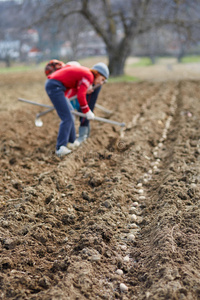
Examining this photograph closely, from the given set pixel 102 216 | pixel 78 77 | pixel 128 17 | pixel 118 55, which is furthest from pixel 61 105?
pixel 118 55

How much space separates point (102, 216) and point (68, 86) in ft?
8.52

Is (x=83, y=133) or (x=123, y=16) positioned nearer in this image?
(x=83, y=133)

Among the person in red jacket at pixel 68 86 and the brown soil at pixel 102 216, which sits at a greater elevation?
the person in red jacket at pixel 68 86

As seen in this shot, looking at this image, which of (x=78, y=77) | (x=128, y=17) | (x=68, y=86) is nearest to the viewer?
(x=78, y=77)

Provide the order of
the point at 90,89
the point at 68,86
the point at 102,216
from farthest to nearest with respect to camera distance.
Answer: the point at 90,89
the point at 68,86
the point at 102,216

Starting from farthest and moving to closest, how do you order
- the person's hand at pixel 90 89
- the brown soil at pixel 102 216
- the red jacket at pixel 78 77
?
the person's hand at pixel 90 89, the red jacket at pixel 78 77, the brown soil at pixel 102 216

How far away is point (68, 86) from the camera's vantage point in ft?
17.8

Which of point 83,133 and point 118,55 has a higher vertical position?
point 83,133

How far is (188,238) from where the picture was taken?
3.24 metres

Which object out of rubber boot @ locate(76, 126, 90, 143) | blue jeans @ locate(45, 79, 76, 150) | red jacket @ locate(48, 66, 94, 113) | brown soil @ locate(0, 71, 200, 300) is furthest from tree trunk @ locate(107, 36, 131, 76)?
blue jeans @ locate(45, 79, 76, 150)

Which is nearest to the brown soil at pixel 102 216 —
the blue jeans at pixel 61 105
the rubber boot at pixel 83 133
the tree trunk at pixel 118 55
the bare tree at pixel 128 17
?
the rubber boot at pixel 83 133

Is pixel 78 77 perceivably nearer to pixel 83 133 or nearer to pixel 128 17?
pixel 83 133

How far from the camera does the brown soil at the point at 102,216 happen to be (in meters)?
2.71

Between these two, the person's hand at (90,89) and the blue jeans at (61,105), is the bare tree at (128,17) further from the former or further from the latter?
the blue jeans at (61,105)
